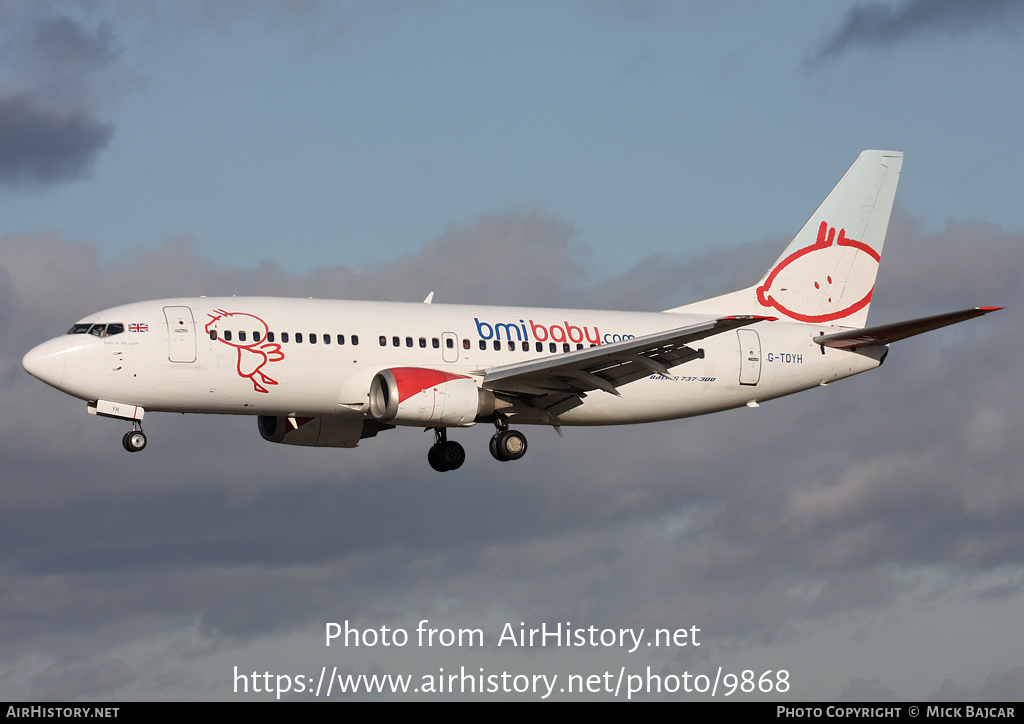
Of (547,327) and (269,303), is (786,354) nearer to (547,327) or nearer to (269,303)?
(547,327)

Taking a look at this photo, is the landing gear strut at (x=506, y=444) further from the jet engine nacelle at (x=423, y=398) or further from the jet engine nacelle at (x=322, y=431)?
the jet engine nacelle at (x=322, y=431)

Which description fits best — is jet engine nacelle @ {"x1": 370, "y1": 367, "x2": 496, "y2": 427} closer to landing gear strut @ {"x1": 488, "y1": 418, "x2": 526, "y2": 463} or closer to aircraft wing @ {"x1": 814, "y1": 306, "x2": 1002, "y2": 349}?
landing gear strut @ {"x1": 488, "y1": 418, "x2": 526, "y2": 463}

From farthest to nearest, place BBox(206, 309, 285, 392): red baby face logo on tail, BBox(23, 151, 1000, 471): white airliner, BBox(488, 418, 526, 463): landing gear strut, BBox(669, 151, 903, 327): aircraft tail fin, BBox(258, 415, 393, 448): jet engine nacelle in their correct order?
1. BBox(669, 151, 903, 327): aircraft tail fin
2. BBox(258, 415, 393, 448): jet engine nacelle
3. BBox(488, 418, 526, 463): landing gear strut
4. BBox(206, 309, 285, 392): red baby face logo on tail
5. BBox(23, 151, 1000, 471): white airliner

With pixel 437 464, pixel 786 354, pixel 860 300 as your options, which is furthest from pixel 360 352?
pixel 860 300

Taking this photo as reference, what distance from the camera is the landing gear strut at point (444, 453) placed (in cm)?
5131

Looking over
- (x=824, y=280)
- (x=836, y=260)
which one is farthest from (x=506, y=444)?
(x=836, y=260)

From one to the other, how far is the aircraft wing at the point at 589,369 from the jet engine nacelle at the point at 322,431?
602 centimetres

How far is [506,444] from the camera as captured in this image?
49.0m

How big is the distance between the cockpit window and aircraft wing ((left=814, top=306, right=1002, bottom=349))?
24.3 m

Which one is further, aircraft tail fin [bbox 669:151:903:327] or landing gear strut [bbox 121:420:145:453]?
aircraft tail fin [bbox 669:151:903:327]

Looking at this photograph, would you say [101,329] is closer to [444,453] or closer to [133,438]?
[133,438]

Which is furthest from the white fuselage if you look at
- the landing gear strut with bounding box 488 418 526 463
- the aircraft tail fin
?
the aircraft tail fin

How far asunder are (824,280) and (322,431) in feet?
64.8

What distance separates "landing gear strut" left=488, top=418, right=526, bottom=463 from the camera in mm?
49031
